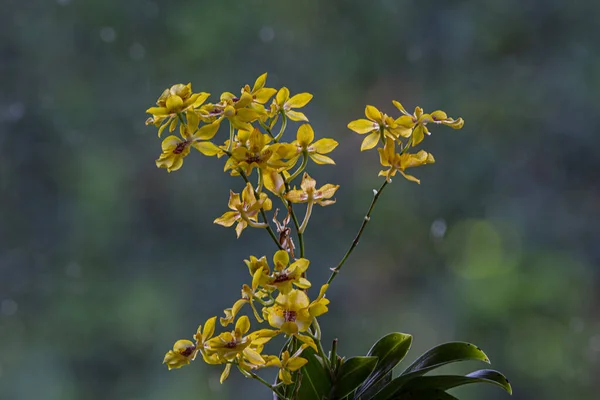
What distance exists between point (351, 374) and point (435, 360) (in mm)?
90

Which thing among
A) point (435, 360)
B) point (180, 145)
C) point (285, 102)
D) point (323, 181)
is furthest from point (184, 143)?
point (323, 181)

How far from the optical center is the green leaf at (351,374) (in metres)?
0.69

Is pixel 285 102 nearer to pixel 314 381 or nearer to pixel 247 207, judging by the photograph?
pixel 247 207

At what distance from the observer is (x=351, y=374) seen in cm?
70

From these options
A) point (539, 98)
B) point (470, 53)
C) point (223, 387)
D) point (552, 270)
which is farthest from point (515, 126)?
point (223, 387)

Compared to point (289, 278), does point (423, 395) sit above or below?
below

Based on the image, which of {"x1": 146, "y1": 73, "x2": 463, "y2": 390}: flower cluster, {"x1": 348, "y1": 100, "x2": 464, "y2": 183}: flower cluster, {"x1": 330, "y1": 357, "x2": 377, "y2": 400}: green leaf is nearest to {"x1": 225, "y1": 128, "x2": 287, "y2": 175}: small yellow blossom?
{"x1": 146, "y1": 73, "x2": 463, "y2": 390}: flower cluster

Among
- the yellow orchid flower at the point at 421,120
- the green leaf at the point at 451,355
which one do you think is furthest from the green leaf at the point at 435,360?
the yellow orchid flower at the point at 421,120

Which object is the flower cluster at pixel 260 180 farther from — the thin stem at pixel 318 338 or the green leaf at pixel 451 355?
Result: the green leaf at pixel 451 355

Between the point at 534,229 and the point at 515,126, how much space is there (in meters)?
0.24

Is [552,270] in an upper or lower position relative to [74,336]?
lower

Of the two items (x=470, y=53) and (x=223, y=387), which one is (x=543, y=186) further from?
(x=223, y=387)

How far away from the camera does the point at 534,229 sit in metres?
1.61

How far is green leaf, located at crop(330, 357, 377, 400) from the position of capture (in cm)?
69
